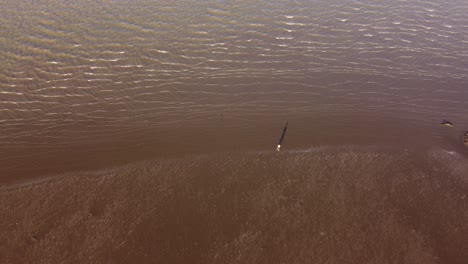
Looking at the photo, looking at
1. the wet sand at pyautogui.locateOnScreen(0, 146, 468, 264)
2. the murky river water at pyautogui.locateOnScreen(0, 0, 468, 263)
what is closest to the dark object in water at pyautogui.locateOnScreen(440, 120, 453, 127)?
the murky river water at pyautogui.locateOnScreen(0, 0, 468, 263)

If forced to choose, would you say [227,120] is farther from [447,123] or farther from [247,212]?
[447,123]

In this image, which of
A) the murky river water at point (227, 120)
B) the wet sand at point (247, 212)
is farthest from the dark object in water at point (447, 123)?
the wet sand at point (247, 212)

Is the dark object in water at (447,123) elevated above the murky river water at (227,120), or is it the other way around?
the murky river water at (227,120)

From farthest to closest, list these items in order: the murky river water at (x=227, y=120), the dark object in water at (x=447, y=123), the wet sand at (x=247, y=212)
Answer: the dark object in water at (x=447, y=123) → the murky river water at (x=227, y=120) → the wet sand at (x=247, y=212)

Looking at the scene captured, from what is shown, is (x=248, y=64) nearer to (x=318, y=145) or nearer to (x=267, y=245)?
(x=318, y=145)

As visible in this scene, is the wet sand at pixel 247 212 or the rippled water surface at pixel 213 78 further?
the rippled water surface at pixel 213 78

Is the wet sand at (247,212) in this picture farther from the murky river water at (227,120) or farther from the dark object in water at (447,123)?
the dark object in water at (447,123)

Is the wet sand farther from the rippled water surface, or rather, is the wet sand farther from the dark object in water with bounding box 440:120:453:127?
the dark object in water with bounding box 440:120:453:127
